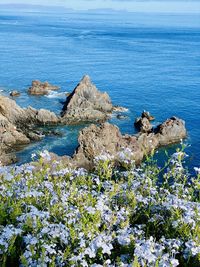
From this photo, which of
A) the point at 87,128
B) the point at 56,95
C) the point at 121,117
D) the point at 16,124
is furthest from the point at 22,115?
the point at 56,95

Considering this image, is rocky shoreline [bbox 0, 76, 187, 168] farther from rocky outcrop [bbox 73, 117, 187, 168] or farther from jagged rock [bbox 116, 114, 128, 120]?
jagged rock [bbox 116, 114, 128, 120]

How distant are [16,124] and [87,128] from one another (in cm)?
1464

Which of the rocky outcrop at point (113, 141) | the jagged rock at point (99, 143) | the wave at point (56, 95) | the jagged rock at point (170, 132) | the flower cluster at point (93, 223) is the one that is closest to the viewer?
the flower cluster at point (93, 223)

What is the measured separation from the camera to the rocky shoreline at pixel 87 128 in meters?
52.7

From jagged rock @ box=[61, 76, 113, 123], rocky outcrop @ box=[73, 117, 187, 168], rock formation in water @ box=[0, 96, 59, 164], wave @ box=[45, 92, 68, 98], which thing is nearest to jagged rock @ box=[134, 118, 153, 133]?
rocky outcrop @ box=[73, 117, 187, 168]

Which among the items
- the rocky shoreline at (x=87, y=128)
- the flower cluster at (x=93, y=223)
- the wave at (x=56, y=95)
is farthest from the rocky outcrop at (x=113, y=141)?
the flower cluster at (x=93, y=223)

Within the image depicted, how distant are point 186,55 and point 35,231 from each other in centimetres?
14163

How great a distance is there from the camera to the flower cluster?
36.7 ft

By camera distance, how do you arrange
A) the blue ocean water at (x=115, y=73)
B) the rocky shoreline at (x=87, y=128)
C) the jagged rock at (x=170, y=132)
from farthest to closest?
the blue ocean water at (x=115, y=73) → the jagged rock at (x=170, y=132) → the rocky shoreline at (x=87, y=128)

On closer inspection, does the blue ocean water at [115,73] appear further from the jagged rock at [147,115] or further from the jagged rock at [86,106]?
the jagged rock at [86,106]

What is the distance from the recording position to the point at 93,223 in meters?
12.1

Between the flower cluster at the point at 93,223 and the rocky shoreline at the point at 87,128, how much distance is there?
26.9 metres

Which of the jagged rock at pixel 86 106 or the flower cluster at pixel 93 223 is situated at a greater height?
the flower cluster at pixel 93 223

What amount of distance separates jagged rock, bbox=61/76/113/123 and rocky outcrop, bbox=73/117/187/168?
44.5ft
